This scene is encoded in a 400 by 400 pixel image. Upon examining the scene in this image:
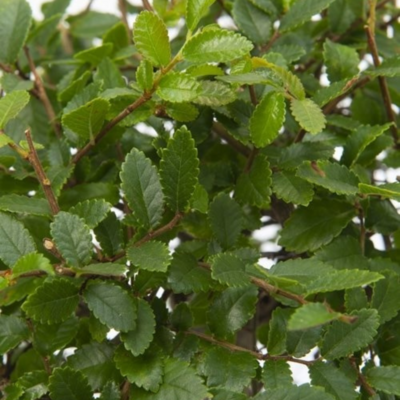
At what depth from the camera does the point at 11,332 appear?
63cm

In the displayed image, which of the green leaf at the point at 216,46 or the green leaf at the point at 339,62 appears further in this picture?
the green leaf at the point at 339,62

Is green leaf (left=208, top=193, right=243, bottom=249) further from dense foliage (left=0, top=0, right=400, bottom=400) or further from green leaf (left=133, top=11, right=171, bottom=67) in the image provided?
green leaf (left=133, top=11, right=171, bottom=67)

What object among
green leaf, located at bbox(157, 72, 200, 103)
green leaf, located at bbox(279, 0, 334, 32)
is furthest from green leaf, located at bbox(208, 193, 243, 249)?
green leaf, located at bbox(279, 0, 334, 32)

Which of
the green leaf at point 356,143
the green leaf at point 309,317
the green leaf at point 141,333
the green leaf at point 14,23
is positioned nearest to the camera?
the green leaf at point 309,317

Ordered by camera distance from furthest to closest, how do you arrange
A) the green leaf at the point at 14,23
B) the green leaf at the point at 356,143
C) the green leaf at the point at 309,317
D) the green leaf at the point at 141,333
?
the green leaf at the point at 14,23, the green leaf at the point at 356,143, the green leaf at the point at 141,333, the green leaf at the point at 309,317

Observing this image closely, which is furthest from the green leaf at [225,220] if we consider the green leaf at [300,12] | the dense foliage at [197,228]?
the green leaf at [300,12]

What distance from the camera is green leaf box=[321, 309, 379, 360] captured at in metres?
0.54

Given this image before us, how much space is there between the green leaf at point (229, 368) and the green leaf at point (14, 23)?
394 mm

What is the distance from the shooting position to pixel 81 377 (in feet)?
1.81

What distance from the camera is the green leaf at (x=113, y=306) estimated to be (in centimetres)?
53

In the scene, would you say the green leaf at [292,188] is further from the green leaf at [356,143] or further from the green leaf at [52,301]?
the green leaf at [52,301]

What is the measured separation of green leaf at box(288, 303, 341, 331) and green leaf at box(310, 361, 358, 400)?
0.12m

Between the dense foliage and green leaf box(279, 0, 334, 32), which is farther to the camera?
green leaf box(279, 0, 334, 32)

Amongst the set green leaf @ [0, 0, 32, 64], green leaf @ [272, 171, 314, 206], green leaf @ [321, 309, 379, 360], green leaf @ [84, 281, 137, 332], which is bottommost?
green leaf @ [321, 309, 379, 360]
